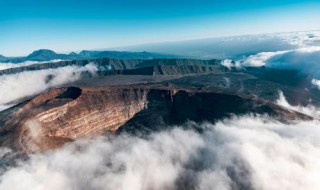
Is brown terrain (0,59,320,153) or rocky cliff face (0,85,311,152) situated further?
brown terrain (0,59,320,153)

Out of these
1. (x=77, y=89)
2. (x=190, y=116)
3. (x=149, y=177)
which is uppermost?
(x=77, y=89)

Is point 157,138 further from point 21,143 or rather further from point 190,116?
point 21,143

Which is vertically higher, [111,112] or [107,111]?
[107,111]

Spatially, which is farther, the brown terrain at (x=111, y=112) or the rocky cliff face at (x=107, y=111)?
the brown terrain at (x=111, y=112)

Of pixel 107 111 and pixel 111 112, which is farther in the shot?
pixel 111 112

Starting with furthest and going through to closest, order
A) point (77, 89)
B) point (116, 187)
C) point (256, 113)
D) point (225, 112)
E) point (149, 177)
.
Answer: point (77, 89), point (225, 112), point (256, 113), point (149, 177), point (116, 187)

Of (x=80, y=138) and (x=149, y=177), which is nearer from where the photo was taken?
(x=149, y=177)

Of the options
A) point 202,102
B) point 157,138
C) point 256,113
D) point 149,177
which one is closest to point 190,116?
point 202,102

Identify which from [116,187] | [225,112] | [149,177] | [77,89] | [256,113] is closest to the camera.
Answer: [116,187]
